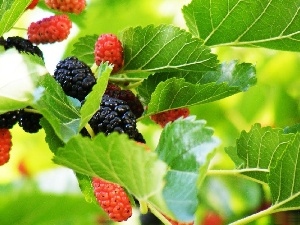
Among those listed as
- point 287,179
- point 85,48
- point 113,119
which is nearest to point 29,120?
point 113,119

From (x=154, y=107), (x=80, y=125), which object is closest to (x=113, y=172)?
(x=80, y=125)

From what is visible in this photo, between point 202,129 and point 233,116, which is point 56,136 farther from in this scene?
point 233,116

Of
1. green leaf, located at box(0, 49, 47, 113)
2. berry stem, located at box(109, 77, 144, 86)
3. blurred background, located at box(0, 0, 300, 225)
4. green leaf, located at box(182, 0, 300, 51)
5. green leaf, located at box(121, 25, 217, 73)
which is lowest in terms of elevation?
blurred background, located at box(0, 0, 300, 225)

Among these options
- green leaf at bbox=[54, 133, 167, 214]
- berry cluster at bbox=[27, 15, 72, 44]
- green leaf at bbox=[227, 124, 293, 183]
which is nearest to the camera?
green leaf at bbox=[54, 133, 167, 214]

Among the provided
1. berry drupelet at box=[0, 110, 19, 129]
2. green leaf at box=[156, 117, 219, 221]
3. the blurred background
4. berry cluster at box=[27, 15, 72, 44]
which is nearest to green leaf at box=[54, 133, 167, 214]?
green leaf at box=[156, 117, 219, 221]

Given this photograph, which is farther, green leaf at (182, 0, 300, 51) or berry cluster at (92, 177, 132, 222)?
green leaf at (182, 0, 300, 51)

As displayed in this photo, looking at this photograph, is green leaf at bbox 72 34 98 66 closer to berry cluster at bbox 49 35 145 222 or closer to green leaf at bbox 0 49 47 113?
berry cluster at bbox 49 35 145 222

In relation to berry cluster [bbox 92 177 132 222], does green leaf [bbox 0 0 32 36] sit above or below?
above
